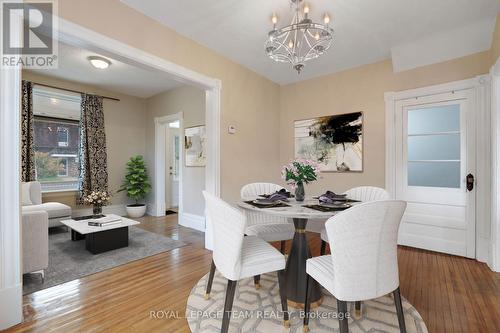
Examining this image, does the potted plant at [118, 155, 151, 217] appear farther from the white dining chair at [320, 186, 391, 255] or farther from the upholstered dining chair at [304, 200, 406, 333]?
the upholstered dining chair at [304, 200, 406, 333]

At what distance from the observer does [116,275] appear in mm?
2498

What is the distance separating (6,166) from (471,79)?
A: 15.0 feet

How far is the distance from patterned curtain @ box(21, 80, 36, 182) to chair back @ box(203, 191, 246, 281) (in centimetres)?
411

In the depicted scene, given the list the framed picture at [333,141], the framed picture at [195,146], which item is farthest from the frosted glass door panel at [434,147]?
the framed picture at [195,146]

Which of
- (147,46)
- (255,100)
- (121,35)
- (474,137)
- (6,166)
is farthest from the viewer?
(255,100)

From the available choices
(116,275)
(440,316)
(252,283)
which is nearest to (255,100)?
(252,283)

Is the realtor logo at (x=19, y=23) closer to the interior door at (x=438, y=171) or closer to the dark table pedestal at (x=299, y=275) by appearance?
the dark table pedestal at (x=299, y=275)

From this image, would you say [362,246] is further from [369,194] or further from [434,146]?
[434,146]

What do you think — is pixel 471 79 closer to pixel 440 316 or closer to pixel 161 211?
pixel 440 316

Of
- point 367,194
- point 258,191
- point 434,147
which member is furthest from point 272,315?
point 434,147

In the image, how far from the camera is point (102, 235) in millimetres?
3117

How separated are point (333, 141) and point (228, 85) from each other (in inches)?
73.6

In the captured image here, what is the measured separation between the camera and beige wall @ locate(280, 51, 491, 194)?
3.00 m

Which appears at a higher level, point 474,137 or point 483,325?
point 474,137
